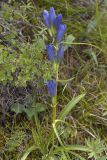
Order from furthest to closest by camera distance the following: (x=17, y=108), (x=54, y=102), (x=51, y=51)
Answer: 1. (x=17, y=108)
2. (x=54, y=102)
3. (x=51, y=51)

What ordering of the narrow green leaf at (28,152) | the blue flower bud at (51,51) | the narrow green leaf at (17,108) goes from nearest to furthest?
the blue flower bud at (51,51), the narrow green leaf at (28,152), the narrow green leaf at (17,108)

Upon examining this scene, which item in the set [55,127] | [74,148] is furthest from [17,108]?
[74,148]

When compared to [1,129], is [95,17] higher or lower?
higher

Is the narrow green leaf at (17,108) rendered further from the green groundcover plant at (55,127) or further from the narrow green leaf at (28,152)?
the narrow green leaf at (28,152)

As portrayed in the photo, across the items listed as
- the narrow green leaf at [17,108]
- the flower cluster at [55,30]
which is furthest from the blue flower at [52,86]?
the narrow green leaf at [17,108]

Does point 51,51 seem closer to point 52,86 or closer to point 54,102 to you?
point 52,86

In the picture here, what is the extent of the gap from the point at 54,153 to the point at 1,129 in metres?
0.33

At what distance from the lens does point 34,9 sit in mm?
2674

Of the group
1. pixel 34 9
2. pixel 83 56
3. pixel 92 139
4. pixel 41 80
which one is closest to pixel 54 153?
pixel 92 139

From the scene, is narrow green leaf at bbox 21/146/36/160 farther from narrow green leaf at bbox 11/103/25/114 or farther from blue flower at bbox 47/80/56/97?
blue flower at bbox 47/80/56/97

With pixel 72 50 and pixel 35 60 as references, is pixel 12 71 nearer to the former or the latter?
pixel 35 60

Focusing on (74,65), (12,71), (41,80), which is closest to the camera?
(12,71)

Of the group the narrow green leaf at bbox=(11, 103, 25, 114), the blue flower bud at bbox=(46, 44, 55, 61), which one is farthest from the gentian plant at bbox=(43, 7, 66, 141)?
the narrow green leaf at bbox=(11, 103, 25, 114)

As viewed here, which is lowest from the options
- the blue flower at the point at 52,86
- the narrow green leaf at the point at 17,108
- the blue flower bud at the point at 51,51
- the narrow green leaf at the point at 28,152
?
the narrow green leaf at the point at 28,152
